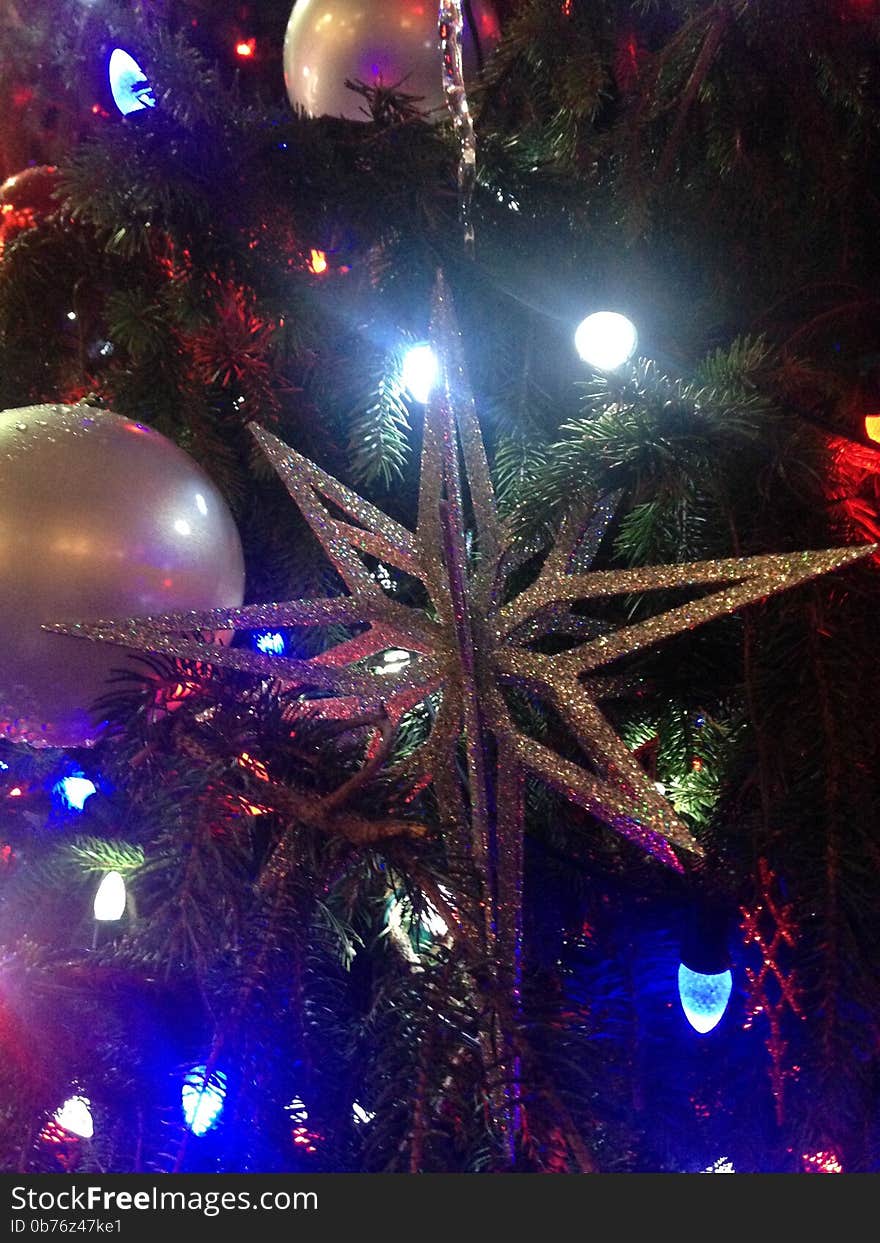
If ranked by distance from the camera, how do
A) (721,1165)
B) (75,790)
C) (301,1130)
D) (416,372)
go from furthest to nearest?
1. (75,790)
2. (416,372)
3. (721,1165)
4. (301,1130)

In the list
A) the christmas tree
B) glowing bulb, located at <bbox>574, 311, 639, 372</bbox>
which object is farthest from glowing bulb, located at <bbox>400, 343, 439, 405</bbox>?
glowing bulb, located at <bbox>574, 311, 639, 372</bbox>

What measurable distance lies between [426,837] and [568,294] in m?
0.41

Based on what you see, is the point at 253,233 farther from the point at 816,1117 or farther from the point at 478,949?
the point at 816,1117

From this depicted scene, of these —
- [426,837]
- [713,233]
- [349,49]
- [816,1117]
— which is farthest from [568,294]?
[816,1117]

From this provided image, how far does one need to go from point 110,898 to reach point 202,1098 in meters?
0.36

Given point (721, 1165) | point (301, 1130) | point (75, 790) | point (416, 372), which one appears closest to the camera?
point (301, 1130)

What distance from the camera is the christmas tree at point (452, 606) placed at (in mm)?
466

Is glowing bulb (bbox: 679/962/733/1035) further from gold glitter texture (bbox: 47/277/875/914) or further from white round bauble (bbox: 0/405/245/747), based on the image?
white round bauble (bbox: 0/405/245/747)

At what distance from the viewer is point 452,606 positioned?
21.5 inches

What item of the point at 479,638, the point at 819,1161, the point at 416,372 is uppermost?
the point at 416,372

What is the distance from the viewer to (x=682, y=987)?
0.60 meters

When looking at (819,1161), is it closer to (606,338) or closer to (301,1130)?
(301,1130)

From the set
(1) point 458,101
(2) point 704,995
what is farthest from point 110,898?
(1) point 458,101

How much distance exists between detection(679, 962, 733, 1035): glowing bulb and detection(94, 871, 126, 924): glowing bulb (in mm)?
423
